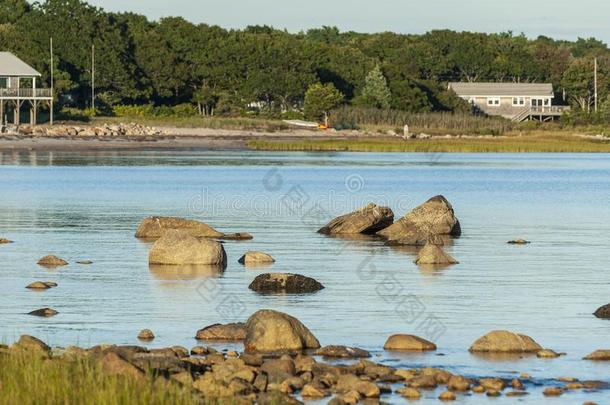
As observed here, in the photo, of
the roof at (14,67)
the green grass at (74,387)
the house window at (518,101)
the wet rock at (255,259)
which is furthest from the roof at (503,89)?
the green grass at (74,387)

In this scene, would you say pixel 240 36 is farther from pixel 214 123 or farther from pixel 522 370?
pixel 522 370

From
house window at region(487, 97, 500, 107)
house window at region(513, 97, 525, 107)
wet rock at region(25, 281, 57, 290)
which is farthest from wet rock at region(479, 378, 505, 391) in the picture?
house window at region(513, 97, 525, 107)

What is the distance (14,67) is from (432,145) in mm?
30468

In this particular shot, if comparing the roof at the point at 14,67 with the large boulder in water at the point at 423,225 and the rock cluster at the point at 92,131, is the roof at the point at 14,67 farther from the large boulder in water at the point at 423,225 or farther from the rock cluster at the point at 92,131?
the large boulder in water at the point at 423,225

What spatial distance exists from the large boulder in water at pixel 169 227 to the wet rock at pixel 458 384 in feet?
59.3

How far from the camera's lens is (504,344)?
1814 cm

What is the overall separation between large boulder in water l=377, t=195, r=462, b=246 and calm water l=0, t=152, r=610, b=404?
76cm

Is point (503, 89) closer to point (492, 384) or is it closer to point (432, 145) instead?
point (432, 145)

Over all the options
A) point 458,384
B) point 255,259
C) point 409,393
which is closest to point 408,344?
point 458,384

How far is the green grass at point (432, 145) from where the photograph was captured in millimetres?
96125

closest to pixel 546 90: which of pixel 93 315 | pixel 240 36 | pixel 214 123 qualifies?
pixel 240 36

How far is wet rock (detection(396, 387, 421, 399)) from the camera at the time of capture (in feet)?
50.1

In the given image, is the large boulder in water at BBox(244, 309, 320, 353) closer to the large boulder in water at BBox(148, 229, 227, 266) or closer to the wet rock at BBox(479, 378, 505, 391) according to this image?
the wet rock at BBox(479, 378, 505, 391)

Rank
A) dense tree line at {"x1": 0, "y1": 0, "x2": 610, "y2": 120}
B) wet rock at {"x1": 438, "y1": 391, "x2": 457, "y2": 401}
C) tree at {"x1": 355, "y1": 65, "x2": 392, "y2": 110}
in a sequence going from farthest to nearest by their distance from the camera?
tree at {"x1": 355, "y1": 65, "x2": 392, "y2": 110} < dense tree line at {"x1": 0, "y1": 0, "x2": 610, "y2": 120} < wet rock at {"x1": 438, "y1": 391, "x2": 457, "y2": 401}
